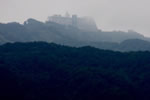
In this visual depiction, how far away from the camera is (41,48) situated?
513 ft

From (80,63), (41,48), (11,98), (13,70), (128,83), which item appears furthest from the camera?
(41,48)

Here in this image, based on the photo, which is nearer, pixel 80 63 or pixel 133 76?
pixel 133 76

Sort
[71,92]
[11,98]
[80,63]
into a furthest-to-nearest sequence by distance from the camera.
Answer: [80,63] < [71,92] < [11,98]

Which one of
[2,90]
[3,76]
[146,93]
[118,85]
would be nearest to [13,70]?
[3,76]

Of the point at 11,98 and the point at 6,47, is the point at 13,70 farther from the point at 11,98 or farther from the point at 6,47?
the point at 6,47

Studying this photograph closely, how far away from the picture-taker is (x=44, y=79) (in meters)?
113

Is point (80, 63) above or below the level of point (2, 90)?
above

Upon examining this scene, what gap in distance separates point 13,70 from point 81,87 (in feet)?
83.0

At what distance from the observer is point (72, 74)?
117438 mm

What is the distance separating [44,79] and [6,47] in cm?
5057

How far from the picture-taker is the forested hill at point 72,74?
100312 mm

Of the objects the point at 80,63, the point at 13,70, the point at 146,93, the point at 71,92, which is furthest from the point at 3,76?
the point at 146,93

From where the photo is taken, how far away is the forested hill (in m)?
100

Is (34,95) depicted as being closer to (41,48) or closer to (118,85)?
(118,85)
